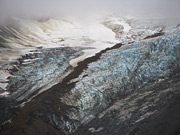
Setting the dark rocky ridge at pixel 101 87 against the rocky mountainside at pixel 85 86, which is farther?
the rocky mountainside at pixel 85 86

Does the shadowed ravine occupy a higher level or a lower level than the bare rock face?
lower

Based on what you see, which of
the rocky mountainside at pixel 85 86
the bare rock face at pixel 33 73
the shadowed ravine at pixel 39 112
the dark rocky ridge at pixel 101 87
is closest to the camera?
the shadowed ravine at pixel 39 112

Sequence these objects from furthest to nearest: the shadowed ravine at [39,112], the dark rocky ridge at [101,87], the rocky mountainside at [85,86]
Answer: the rocky mountainside at [85,86] < the dark rocky ridge at [101,87] < the shadowed ravine at [39,112]

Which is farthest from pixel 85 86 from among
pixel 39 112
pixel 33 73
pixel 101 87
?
pixel 33 73

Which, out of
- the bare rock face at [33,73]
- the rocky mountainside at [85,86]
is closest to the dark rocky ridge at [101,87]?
the rocky mountainside at [85,86]

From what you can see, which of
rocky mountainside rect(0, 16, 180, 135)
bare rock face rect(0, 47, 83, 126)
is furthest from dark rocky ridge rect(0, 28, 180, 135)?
bare rock face rect(0, 47, 83, 126)

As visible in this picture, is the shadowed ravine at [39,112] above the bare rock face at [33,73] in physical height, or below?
below

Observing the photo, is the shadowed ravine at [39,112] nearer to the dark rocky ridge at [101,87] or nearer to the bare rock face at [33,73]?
the dark rocky ridge at [101,87]

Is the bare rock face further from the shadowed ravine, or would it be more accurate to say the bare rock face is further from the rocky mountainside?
the shadowed ravine

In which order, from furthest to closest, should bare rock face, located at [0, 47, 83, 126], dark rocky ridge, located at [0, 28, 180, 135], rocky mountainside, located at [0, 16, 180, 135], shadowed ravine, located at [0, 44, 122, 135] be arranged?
bare rock face, located at [0, 47, 83, 126], rocky mountainside, located at [0, 16, 180, 135], dark rocky ridge, located at [0, 28, 180, 135], shadowed ravine, located at [0, 44, 122, 135]

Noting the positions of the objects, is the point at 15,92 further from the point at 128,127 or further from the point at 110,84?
the point at 128,127
